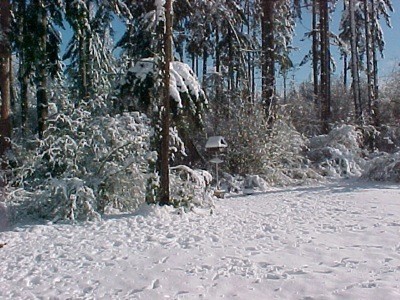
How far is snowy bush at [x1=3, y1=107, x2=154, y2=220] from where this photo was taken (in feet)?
26.5

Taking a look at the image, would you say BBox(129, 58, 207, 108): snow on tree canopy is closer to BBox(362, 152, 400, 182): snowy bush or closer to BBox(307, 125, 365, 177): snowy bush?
BBox(362, 152, 400, 182): snowy bush

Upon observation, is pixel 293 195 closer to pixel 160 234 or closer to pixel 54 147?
pixel 160 234

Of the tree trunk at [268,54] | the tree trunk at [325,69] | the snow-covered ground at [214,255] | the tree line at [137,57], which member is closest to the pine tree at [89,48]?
the tree line at [137,57]

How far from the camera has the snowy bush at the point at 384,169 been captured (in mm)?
11625

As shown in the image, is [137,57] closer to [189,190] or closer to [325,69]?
[189,190]

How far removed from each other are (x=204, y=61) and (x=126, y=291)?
17731 millimetres

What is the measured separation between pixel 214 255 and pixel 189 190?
130 inches

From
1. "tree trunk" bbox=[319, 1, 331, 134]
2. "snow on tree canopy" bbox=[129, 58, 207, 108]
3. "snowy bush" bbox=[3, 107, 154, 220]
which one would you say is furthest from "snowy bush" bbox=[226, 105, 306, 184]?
"snowy bush" bbox=[3, 107, 154, 220]

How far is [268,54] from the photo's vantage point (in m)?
14.8

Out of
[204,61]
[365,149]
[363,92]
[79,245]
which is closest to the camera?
[79,245]

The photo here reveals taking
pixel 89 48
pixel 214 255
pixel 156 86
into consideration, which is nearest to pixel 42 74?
pixel 89 48

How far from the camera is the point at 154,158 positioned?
8.45m

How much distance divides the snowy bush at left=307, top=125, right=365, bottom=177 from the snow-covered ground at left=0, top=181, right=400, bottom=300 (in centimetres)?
517

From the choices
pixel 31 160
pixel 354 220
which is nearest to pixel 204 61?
pixel 31 160
